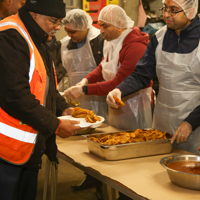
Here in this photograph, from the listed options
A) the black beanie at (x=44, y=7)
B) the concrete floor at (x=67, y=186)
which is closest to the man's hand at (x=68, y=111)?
the black beanie at (x=44, y=7)

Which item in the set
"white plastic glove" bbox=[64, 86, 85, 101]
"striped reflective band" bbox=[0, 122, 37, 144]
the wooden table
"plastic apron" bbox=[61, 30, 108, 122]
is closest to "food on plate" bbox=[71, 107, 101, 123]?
the wooden table

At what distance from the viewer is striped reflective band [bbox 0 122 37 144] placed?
1.53 metres

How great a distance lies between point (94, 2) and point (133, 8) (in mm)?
732

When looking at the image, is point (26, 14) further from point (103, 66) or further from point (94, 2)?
point (94, 2)

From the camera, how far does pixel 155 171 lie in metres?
1.63

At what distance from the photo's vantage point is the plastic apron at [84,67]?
3619 mm

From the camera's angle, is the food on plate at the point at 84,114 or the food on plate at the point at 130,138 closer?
the food on plate at the point at 130,138

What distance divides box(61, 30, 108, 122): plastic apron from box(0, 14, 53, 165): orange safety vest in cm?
204

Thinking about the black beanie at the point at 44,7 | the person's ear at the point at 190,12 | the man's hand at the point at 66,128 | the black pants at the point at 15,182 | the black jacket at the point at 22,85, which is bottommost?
the black pants at the point at 15,182

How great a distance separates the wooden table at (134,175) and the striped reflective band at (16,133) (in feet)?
1.30

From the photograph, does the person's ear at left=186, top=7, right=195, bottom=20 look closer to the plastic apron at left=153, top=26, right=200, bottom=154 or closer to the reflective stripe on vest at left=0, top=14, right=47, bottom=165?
the plastic apron at left=153, top=26, right=200, bottom=154

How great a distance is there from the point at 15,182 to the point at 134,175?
2.19ft

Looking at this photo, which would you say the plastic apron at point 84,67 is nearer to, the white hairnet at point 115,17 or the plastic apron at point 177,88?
the white hairnet at point 115,17

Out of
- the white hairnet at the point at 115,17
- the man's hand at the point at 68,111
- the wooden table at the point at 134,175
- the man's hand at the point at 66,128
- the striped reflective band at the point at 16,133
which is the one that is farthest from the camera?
the white hairnet at the point at 115,17
